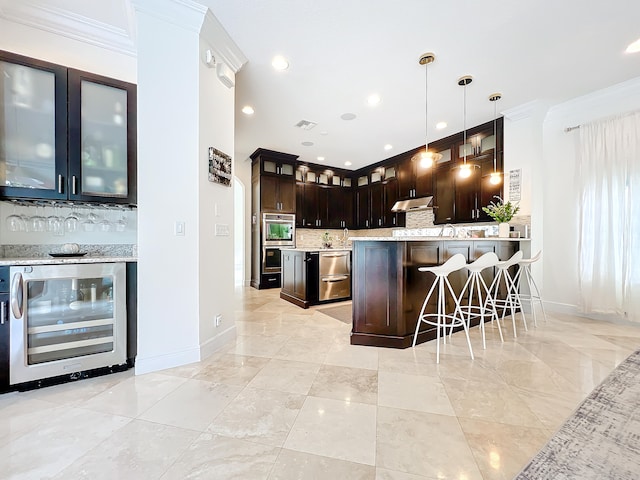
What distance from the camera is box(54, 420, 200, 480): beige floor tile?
46.7 inches

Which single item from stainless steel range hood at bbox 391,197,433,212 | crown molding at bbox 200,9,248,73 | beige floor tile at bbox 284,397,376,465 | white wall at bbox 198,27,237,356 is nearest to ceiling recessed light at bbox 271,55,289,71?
crown molding at bbox 200,9,248,73

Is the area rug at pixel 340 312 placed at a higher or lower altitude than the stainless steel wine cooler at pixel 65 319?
lower

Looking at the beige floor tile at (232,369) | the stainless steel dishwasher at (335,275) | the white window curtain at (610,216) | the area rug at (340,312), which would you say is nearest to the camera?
the beige floor tile at (232,369)

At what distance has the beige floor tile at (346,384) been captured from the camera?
1786mm

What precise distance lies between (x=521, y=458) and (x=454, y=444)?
280mm

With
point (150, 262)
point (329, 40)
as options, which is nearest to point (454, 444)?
point (150, 262)

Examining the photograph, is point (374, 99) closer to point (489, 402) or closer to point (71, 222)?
point (489, 402)

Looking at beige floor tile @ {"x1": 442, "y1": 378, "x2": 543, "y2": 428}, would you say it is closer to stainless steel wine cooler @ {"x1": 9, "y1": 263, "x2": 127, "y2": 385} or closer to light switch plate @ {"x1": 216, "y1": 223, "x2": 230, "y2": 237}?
light switch plate @ {"x1": 216, "y1": 223, "x2": 230, "y2": 237}

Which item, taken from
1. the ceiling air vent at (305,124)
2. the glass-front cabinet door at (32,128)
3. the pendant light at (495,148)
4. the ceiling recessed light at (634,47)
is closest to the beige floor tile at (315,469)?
the glass-front cabinet door at (32,128)

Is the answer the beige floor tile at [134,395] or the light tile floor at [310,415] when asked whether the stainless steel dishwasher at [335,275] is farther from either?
the beige floor tile at [134,395]

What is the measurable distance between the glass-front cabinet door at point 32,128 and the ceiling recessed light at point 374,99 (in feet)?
10.7

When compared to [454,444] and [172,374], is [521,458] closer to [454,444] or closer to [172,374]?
[454,444]

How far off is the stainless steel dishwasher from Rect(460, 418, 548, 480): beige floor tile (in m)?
3.05

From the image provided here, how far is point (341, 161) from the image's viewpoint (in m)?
6.70
